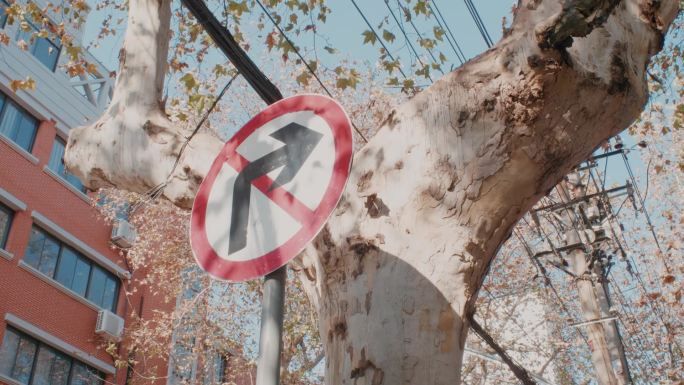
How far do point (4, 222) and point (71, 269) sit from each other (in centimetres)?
209

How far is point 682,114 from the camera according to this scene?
8.45 metres

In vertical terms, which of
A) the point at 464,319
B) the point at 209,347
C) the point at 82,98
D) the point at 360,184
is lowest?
the point at 464,319

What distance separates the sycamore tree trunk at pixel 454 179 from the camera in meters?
2.56

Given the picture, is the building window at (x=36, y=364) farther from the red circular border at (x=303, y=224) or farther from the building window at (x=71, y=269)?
the red circular border at (x=303, y=224)

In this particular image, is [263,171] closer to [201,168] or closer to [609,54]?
[201,168]

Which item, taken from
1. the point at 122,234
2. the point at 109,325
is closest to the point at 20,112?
the point at 122,234

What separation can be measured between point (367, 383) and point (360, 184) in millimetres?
859

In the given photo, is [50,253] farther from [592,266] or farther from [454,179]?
[454,179]

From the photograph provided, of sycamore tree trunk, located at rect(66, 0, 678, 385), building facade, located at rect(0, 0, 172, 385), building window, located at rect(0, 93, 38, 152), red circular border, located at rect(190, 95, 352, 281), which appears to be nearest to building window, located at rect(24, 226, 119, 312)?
building facade, located at rect(0, 0, 172, 385)

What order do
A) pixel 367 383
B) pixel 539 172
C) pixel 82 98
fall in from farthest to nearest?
pixel 82 98 < pixel 539 172 < pixel 367 383

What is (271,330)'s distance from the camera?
216 cm

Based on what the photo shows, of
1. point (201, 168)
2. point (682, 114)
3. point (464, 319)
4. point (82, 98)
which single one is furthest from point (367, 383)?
point (82, 98)

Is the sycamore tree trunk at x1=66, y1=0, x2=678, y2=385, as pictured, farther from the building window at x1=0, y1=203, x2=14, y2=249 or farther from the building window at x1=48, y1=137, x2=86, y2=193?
the building window at x1=48, y1=137, x2=86, y2=193

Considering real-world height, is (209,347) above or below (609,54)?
above
